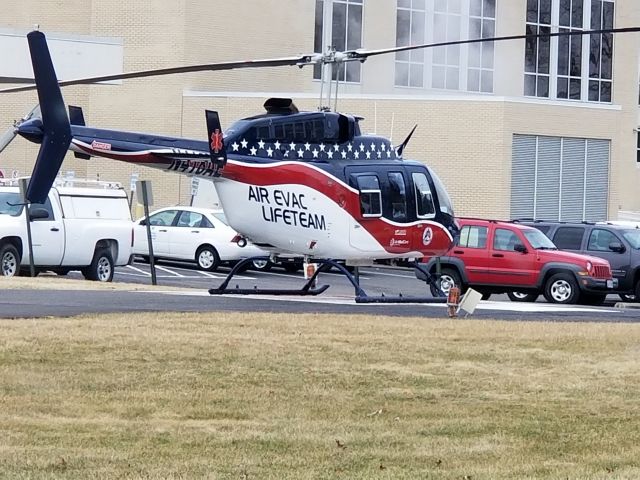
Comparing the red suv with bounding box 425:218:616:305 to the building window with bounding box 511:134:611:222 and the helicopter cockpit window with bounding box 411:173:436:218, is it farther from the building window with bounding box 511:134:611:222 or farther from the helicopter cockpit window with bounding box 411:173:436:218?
the building window with bounding box 511:134:611:222

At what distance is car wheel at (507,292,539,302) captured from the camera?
1065 inches

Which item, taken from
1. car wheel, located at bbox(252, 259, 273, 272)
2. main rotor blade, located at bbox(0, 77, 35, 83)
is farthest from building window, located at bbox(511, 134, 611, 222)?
main rotor blade, located at bbox(0, 77, 35, 83)

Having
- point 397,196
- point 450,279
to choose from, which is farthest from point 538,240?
point 397,196

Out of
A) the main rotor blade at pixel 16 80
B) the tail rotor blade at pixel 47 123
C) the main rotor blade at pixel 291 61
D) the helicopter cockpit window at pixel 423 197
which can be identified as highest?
the main rotor blade at pixel 16 80

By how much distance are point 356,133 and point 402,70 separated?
30.4m

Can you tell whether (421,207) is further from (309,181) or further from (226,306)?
(226,306)

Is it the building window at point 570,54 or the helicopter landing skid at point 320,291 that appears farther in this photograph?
the building window at point 570,54

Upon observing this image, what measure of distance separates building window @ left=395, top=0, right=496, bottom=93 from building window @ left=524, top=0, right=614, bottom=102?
2.06 meters

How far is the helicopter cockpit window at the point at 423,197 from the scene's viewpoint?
2120 centimetres

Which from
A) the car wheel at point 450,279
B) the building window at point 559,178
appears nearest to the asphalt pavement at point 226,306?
the car wheel at point 450,279

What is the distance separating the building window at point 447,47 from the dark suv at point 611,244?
22.1m

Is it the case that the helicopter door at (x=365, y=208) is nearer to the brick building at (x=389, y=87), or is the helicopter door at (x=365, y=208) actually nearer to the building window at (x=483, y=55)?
the brick building at (x=389, y=87)

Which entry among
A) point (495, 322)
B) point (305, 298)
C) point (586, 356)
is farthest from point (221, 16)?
point (586, 356)

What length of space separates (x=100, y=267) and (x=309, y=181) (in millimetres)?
9290
